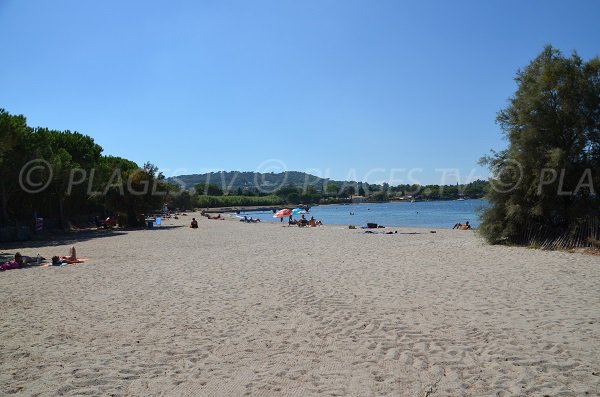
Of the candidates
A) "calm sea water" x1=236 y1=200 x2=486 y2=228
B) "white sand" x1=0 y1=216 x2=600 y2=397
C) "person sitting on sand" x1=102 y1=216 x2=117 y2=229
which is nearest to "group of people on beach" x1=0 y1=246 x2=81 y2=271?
"white sand" x1=0 y1=216 x2=600 y2=397

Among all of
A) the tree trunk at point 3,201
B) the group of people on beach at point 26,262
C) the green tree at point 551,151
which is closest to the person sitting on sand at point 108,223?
the tree trunk at point 3,201

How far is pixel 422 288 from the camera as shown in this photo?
10.6m

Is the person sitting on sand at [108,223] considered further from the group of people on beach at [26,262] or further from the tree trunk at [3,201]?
the group of people on beach at [26,262]

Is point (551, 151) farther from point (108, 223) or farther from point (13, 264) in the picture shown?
point (108, 223)

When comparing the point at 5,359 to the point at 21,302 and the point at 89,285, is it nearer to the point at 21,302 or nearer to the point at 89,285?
the point at 21,302

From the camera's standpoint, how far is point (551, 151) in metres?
17.9

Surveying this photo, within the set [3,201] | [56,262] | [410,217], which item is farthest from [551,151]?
[410,217]

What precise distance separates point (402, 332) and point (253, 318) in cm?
271

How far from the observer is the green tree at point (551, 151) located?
18.0 meters

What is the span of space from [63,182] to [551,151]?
34.8 meters

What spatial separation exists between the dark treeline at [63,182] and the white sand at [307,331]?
1958 cm

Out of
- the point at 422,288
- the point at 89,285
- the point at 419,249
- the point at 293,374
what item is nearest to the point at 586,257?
the point at 419,249

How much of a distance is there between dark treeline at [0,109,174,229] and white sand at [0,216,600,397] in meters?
19.6

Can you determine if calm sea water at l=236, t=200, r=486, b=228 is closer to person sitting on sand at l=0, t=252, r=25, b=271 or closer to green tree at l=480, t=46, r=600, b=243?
green tree at l=480, t=46, r=600, b=243
